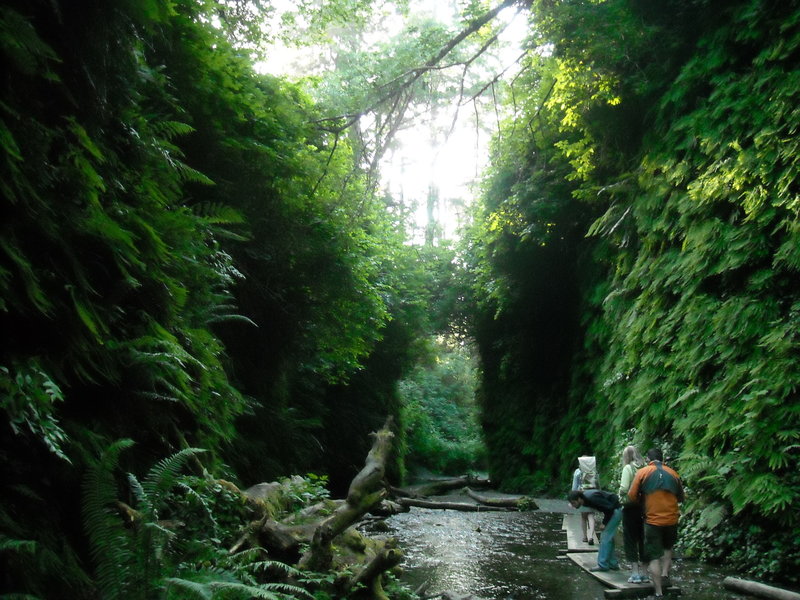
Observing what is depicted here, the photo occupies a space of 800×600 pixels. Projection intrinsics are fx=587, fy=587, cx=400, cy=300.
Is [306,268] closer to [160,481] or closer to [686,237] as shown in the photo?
[686,237]

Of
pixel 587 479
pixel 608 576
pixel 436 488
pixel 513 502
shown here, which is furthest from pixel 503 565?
pixel 436 488

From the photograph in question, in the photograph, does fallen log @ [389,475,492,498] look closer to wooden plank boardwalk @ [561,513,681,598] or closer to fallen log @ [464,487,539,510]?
fallen log @ [464,487,539,510]

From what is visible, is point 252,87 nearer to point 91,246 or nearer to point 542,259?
point 91,246

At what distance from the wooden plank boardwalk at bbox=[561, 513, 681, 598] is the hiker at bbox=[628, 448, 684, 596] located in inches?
5.1

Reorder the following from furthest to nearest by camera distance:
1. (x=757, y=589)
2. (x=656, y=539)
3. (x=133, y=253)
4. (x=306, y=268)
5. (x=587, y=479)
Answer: (x=306, y=268) → (x=587, y=479) → (x=656, y=539) → (x=757, y=589) → (x=133, y=253)

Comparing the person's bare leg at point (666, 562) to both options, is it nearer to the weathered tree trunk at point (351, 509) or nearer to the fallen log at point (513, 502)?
the weathered tree trunk at point (351, 509)

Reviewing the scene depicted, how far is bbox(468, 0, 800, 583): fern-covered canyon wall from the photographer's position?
695 cm

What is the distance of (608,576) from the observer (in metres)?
6.78

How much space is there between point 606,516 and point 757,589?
1.97 m

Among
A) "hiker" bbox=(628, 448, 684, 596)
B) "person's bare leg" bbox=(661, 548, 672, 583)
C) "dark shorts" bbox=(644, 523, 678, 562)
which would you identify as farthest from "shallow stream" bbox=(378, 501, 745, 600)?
"dark shorts" bbox=(644, 523, 678, 562)

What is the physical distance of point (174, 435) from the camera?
573 cm

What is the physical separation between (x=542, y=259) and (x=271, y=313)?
9243 mm

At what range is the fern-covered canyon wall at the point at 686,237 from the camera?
274 inches

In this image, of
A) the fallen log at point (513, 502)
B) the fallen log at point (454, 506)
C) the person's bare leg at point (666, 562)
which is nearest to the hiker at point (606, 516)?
the person's bare leg at point (666, 562)
